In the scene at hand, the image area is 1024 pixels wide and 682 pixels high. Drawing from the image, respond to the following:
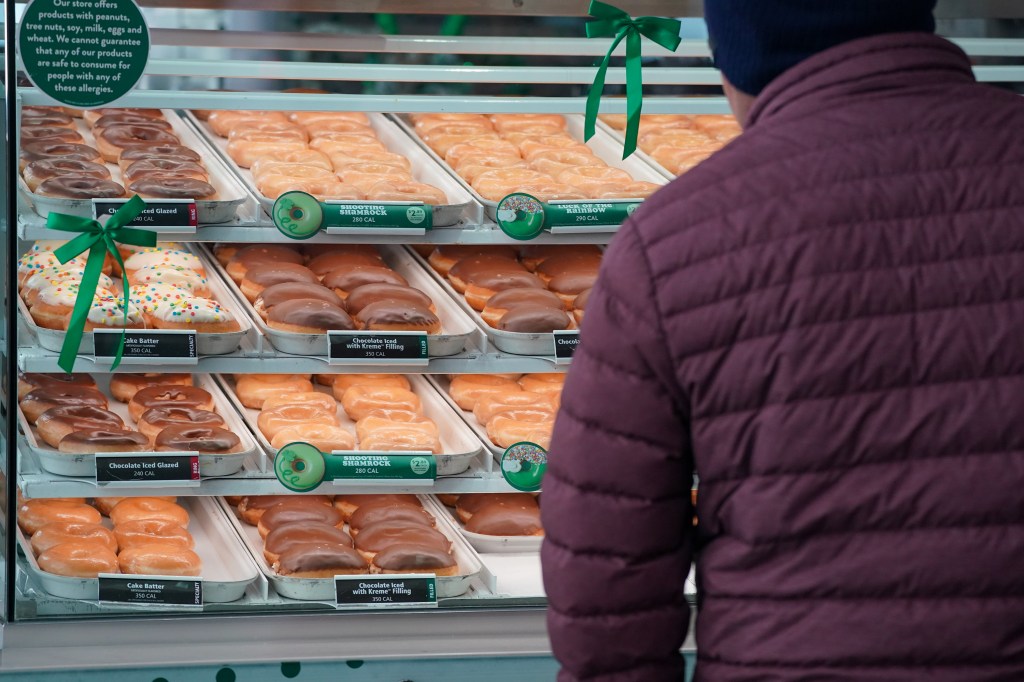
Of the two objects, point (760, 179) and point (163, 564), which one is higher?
point (760, 179)

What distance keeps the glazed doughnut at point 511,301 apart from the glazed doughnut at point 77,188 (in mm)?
850

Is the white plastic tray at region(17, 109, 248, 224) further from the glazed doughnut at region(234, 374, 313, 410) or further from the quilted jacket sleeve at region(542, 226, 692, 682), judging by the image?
the quilted jacket sleeve at region(542, 226, 692, 682)

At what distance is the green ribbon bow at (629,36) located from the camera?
233 cm

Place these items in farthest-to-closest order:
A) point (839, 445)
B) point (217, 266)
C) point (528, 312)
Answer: point (217, 266), point (528, 312), point (839, 445)

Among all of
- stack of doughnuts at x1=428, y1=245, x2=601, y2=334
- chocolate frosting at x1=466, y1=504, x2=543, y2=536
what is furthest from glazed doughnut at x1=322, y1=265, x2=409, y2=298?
chocolate frosting at x1=466, y1=504, x2=543, y2=536

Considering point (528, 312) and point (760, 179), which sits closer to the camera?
point (760, 179)

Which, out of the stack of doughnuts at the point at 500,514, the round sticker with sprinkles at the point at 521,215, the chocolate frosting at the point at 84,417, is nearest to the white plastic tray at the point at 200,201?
the chocolate frosting at the point at 84,417

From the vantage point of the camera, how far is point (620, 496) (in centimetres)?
116

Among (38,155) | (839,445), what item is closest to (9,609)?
(38,155)

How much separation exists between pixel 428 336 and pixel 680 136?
983mm

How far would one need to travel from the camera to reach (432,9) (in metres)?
2.33

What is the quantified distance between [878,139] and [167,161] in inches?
74.3

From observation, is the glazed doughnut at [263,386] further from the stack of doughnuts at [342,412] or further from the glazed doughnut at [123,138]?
the glazed doughnut at [123,138]

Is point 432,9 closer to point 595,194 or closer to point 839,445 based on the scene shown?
point 595,194
